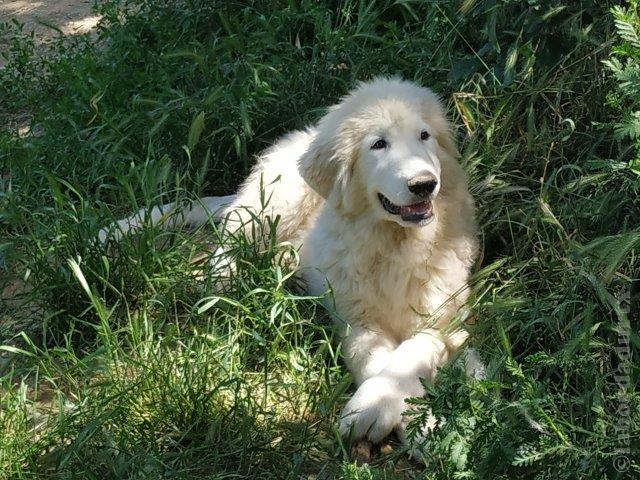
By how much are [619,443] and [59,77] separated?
16.2 ft

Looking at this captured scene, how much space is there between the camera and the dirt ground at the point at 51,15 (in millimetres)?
7777

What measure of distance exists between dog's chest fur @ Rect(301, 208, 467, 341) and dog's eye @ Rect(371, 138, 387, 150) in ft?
1.02

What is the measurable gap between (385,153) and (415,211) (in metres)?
0.30

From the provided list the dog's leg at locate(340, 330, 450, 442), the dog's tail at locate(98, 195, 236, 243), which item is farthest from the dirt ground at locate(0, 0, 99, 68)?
the dog's leg at locate(340, 330, 450, 442)

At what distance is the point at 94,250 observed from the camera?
426cm

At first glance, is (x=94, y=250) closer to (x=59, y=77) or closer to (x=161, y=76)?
(x=161, y=76)

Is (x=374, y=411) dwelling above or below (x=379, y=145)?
below

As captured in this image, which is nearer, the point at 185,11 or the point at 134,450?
the point at 134,450

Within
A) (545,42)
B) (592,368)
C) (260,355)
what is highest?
(545,42)

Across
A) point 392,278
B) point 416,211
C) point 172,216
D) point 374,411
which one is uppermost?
point 416,211

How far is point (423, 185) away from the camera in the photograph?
3.75 meters

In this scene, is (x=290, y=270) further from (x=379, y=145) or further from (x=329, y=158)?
(x=379, y=145)

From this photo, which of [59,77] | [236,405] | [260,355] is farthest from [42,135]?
[236,405]

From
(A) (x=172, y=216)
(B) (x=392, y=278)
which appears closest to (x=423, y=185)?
(B) (x=392, y=278)
